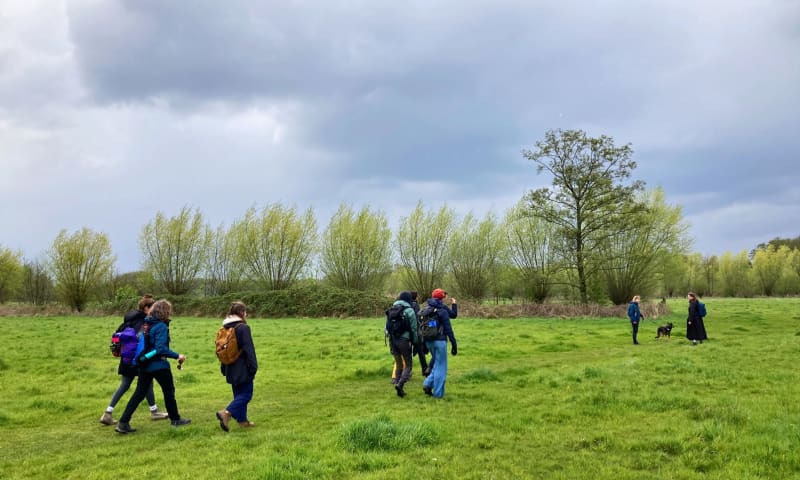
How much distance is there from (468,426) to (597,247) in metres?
35.3

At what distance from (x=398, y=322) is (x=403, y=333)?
0.27 meters

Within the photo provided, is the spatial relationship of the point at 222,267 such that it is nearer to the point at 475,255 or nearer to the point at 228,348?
the point at 475,255

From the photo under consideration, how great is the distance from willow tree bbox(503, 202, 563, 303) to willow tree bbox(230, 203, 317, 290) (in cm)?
2082

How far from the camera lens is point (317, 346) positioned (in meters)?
18.5

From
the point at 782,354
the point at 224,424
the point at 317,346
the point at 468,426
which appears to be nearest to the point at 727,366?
the point at 782,354

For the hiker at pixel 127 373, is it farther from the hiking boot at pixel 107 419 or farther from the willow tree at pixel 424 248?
the willow tree at pixel 424 248

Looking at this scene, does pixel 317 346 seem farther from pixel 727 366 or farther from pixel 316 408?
pixel 727 366

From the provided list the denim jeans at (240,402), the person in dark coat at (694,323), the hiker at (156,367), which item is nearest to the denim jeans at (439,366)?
the denim jeans at (240,402)

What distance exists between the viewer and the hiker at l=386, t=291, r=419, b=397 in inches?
387

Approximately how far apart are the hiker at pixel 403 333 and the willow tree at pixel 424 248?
39.2 meters

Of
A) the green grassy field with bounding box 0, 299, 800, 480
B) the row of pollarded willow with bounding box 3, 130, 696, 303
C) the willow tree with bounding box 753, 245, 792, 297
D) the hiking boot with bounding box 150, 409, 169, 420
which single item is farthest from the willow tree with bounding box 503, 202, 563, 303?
the willow tree with bounding box 753, 245, 792, 297

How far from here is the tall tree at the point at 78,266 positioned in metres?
52.1

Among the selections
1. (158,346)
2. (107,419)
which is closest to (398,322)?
(158,346)

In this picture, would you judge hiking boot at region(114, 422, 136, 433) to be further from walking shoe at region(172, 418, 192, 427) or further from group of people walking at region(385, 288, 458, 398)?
group of people walking at region(385, 288, 458, 398)
